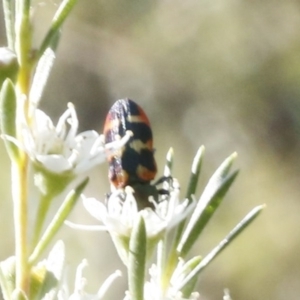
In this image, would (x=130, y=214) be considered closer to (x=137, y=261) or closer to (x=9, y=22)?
(x=137, y=261)

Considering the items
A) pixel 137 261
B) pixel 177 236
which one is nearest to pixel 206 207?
pixel 177 236

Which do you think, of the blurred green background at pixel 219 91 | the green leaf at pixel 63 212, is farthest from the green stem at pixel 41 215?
the blurred green background at pixel 219 91

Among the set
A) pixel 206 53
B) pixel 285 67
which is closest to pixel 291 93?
pixel 285 67

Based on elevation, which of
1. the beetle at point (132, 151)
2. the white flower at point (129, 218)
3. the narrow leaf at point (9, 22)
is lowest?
the white flower at point (129, 218)

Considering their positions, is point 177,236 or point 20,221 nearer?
point 20,221

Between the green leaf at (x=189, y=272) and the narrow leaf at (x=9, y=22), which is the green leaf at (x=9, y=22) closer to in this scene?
the narrow leaf at (x=9, y=22)

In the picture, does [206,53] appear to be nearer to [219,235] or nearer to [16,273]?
[219,235]

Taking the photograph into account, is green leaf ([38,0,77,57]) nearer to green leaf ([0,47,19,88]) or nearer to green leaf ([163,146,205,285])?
green leaf ([0,47,19,88])
